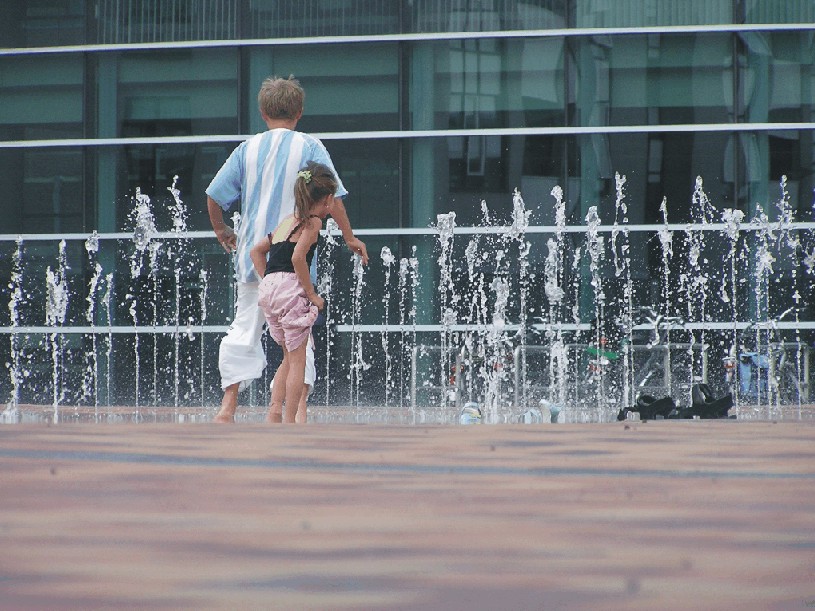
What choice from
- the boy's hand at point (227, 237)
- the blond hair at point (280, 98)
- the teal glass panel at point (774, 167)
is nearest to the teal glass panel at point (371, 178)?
the teal glass panel at point (774, 167)

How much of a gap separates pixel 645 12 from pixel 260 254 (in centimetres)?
890

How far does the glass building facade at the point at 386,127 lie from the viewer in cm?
1362

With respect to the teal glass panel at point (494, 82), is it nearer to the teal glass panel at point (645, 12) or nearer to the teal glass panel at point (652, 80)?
the teal glass panel at point (652, 80)

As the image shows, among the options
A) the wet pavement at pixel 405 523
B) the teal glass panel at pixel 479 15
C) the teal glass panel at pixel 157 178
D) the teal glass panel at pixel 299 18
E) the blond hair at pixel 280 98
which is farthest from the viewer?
the teal glass panel at pixel 157 178

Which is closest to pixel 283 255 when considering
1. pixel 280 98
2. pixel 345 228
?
pixel 345 228

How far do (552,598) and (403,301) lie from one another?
12.0 metres

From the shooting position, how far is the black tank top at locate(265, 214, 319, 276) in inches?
222

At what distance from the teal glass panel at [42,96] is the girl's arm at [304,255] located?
30.9 feet

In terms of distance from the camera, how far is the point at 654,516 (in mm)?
2586

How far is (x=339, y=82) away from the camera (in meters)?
14.1

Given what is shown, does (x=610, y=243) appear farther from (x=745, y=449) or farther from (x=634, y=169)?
(x=745, y=449)

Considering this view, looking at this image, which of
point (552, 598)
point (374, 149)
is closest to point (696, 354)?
point (374, 149)

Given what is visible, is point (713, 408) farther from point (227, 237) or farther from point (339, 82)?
point (339, 82)

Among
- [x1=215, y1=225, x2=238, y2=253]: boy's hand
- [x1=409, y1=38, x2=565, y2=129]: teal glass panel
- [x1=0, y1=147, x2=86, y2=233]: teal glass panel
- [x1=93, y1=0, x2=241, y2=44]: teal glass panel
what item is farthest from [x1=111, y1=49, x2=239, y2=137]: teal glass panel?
[x1=215, y1=225, x2=238, y2=253]: boy's hand
